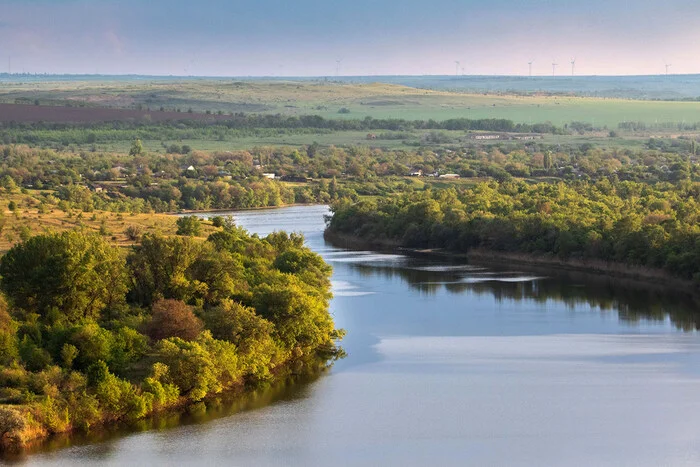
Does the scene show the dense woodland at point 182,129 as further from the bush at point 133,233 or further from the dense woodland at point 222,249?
the bush at point 133,233

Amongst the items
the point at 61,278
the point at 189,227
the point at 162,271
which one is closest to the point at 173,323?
the point at 61,278

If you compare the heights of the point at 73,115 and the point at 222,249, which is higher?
the point at 222,249

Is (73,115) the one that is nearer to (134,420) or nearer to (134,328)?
(134,328)

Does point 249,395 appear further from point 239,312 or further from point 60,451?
point 60,451

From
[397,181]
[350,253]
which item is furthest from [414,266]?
[397,181]

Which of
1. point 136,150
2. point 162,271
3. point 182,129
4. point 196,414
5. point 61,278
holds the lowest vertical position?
point 182,129
